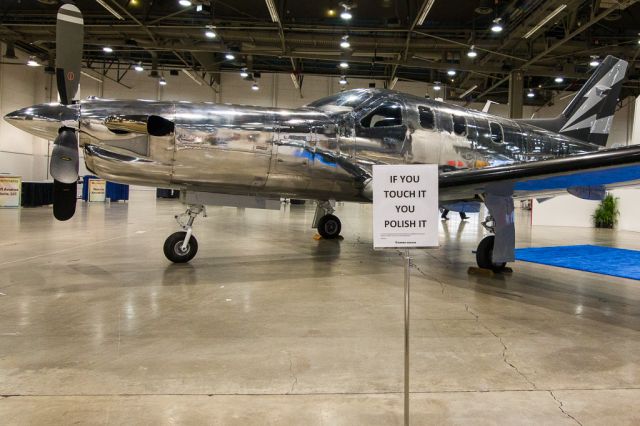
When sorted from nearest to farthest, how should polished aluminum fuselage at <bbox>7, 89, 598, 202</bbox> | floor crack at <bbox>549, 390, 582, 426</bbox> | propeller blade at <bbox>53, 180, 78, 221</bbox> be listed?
floor crack at <bbox>549, 390, 582, 426</bbox>
propeller blade at <bbox>53, 180, 78, 221</bbox>
polished aluminum fuselage at <bbox>7, 89, 598, 202</bbox>

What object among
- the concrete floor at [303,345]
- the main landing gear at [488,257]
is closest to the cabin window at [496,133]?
the main landing gear at [488,257]

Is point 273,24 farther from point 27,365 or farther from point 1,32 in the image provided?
point 27,365

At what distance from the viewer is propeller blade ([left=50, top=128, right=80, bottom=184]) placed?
5.21m

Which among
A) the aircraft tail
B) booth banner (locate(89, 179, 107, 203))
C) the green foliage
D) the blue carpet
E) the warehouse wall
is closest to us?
the blue carpet

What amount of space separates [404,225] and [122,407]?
2040 mm

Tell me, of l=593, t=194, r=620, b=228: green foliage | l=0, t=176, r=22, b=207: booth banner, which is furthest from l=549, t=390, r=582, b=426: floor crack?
l=0, t=176, r=22, b=207: booth banner

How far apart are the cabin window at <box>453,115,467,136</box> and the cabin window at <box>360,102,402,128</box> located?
127 centimetres

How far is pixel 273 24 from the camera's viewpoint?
1850 cm

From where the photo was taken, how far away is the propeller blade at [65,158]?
5215 mm

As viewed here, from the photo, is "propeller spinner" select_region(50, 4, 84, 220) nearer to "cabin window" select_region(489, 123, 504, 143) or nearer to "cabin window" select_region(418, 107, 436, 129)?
"cabin window" select_region(418, 107, 436, 129)

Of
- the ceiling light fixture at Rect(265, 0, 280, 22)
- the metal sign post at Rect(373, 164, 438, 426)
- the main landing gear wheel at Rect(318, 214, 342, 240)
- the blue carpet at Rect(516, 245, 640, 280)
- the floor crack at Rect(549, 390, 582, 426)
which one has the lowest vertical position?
the floor crack at Rect(549, 390, 582, 426)

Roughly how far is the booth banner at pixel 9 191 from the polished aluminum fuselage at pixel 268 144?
18.8m

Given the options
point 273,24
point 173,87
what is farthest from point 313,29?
point 173,87

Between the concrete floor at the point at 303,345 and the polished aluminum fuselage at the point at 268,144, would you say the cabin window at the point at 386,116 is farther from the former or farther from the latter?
the concrete floor at the point at 303,345
